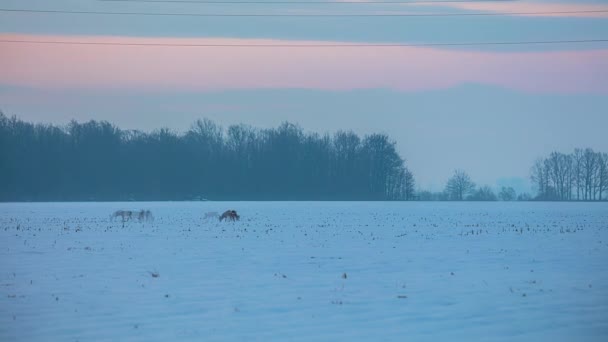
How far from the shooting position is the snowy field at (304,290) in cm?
1051

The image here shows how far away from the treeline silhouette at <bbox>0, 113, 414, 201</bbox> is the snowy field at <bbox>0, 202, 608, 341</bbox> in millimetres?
81725

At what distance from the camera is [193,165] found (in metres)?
113

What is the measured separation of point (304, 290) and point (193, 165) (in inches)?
3971

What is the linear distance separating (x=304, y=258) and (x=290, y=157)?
334 feet

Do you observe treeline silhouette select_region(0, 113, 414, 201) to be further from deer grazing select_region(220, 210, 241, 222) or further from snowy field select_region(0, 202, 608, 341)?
snowy field select_region(0, 202, 608, 341)

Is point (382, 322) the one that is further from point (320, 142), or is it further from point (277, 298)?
point (320, 142)

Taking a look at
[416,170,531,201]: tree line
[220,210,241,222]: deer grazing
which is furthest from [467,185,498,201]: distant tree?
[220,210,241,222]: deer grazing

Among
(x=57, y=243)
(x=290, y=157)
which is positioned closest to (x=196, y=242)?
(x=57, y=243)

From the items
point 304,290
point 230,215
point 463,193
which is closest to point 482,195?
point 463,193

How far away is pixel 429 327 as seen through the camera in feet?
35.0

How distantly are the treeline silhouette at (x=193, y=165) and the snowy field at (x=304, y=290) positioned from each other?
8172cm

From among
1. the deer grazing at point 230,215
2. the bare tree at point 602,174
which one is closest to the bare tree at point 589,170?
the bare tree at point 602,174

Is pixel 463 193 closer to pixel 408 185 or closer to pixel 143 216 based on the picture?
pixel 408 185

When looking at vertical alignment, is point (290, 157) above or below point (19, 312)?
above
